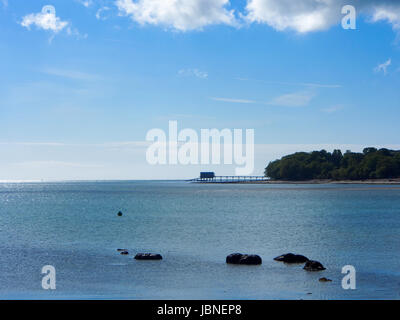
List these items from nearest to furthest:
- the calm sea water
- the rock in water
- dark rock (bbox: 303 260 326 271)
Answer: the calm sea water, dark rock (bbox: 303 260 326 271), the rock in water

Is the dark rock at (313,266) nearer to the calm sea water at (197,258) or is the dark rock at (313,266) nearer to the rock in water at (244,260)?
the calm sea water at (197,258)

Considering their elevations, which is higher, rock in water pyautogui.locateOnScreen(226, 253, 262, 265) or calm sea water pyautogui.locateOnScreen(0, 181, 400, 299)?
rock in water pyautogui.locateOnScreen(226, 253, 262, 265)

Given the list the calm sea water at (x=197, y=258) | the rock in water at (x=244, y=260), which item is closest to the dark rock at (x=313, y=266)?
the calm sea water at (x=197, y=258)

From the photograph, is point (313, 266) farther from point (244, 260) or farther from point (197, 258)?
point (197, 258)

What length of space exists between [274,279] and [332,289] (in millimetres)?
4332

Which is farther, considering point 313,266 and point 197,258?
point 197,258

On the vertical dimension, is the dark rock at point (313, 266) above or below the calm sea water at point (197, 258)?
above

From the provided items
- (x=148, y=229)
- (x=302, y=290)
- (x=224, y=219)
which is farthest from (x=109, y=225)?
(x=302, y=290)

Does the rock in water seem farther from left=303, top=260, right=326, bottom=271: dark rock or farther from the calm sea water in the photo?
left=303, top=260, right=326, bottom=271: dark rock

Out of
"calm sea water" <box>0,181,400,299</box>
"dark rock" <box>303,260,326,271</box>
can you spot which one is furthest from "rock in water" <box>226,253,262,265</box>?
"dark rock" <box>303,260,326,271</box>

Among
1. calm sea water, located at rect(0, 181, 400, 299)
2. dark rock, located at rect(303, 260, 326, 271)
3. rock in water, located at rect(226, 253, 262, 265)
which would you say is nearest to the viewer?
calm sea water, located at rect(0, 181, 400, 299)

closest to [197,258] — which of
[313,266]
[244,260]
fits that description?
[244,260]

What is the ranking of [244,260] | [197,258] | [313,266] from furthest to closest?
[197,258], [244,260], [313,266]

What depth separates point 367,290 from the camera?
29.2 meters
